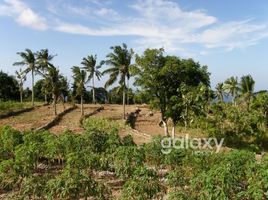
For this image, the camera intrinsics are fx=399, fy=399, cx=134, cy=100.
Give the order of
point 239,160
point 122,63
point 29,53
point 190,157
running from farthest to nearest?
point 29,53 < point 122,63 < point 190,157 < point 239,160

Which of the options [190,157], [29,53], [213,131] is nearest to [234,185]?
[190,157]

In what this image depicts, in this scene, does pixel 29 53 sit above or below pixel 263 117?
above

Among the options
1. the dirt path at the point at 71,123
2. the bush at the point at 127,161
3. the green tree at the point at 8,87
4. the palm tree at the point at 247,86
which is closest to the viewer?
the bush at the point at 127,161

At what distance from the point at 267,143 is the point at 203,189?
777 inches

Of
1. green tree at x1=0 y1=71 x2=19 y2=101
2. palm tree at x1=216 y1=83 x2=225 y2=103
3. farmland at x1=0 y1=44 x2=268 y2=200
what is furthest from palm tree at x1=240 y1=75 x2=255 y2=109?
green tree at x1=0 y1=71 x2=19 y2=101

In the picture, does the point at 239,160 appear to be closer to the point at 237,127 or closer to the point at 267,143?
the point at 237,127

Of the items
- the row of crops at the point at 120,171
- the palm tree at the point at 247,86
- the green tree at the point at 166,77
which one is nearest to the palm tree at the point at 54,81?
the green tree at the point at 166,77

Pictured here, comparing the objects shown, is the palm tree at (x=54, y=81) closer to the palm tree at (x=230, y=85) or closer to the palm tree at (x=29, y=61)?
the palm tree at (x=29, y=61)

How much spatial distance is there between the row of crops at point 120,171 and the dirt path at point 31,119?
13541mm

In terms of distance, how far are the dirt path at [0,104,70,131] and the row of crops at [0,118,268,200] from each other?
44.4ft

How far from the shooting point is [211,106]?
28375 mm

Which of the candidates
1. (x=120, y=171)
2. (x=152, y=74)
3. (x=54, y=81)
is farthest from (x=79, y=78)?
(x=120, y=171)

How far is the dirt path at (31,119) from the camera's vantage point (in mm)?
30316

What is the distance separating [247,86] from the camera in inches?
1350
